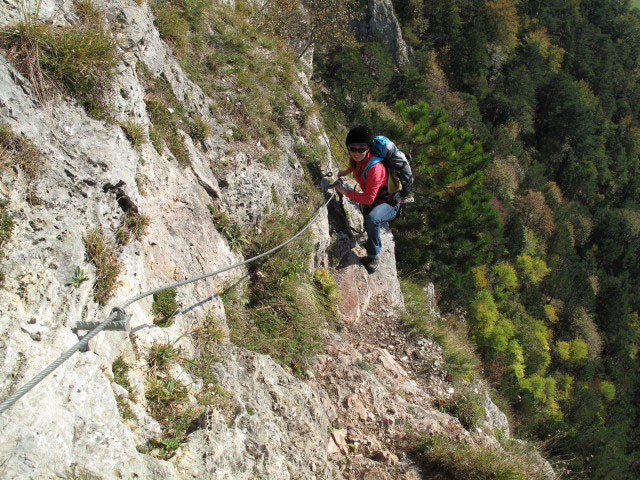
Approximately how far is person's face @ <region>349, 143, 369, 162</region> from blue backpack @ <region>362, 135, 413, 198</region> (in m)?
0.14

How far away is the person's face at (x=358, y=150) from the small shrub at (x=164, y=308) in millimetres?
3099

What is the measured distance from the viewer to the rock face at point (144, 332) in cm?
231

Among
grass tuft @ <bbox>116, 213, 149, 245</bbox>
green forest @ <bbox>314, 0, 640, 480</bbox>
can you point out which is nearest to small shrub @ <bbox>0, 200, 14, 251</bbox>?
grass tuft @ <bbox>116, 213, 149, 245</bbox>

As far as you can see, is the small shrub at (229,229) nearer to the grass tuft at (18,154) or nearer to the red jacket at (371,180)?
the red jacket at (371,180)

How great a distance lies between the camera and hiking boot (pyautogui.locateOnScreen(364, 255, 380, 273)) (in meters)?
7.28

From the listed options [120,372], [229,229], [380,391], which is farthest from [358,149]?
[120,372]

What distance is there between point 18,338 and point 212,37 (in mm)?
6424

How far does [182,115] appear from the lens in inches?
213

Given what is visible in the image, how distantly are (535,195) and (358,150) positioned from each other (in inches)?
2296

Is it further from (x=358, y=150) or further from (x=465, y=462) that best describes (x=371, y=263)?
(x=465, y=462)

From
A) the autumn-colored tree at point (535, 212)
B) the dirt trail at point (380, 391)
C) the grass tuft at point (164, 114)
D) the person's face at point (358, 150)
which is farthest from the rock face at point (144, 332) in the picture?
the autumn-colored tree at point (535, 212)

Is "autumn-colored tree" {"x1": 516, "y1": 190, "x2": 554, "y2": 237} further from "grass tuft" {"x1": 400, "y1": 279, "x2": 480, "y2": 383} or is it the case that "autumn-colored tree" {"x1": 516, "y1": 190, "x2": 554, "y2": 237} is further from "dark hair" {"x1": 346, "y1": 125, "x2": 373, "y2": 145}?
"dark hair" {"x1": 346, "y1": 125, "x2": 373, "y2": 145}

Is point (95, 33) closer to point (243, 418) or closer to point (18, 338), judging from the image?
point (18, 338)

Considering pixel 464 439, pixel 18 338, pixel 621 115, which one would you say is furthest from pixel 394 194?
pixel 621 115
